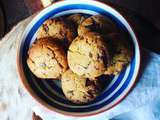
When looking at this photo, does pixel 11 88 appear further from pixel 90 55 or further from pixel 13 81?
pixel 90 55

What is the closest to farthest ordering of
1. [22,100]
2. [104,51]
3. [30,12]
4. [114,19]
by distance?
[104,51]
[114,19]
[22,100]
[30,12]

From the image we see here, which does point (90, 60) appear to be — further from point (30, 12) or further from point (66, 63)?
point (30, 12)

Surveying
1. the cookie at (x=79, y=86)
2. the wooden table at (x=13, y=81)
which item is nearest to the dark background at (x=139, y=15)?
the wooden table at (x=13, y=81)

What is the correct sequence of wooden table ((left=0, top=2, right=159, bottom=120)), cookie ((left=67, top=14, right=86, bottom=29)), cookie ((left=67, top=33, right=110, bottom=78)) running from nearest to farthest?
cookie ((left=67, top=33, right=110, bottom=78)), cookie ((left=67, top=14, right=86, bottom=29)), wooden table ((left=0, top=2, right=159, bottom=120))

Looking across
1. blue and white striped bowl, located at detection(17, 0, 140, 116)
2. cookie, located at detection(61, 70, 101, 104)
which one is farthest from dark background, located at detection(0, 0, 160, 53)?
cookie, located at detection(61, 70, 101, 104)

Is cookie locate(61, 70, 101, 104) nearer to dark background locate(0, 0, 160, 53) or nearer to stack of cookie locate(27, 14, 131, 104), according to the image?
stack of cookie locate(27, 14, 131, 104)

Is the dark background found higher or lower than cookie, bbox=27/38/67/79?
higher

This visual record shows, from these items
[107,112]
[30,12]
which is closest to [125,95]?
[107,112]

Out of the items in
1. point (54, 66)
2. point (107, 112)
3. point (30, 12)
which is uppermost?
point (30, 12)

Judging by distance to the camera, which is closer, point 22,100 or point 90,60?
point 90,60
